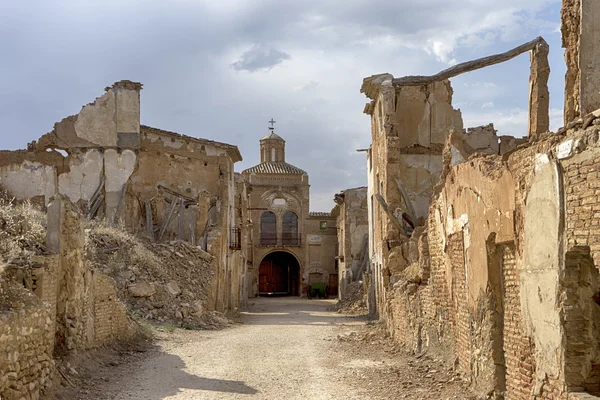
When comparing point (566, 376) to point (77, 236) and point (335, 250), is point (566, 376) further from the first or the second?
point (335, 250)

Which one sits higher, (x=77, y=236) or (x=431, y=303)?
(x=77, y=236)

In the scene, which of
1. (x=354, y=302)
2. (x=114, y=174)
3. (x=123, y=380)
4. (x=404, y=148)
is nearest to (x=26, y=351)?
(x=123, y=380)

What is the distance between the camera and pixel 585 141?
5598 millimetres

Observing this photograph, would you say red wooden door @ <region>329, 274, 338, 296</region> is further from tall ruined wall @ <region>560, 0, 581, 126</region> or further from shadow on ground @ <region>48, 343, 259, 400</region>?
tall ruined wall @ <region>560, 0, 581, 126</region>

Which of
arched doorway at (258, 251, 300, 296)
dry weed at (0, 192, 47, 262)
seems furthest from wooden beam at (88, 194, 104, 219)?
arched doorway at (258, 251, 300, 296)

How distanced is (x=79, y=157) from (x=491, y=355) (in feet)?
70.0

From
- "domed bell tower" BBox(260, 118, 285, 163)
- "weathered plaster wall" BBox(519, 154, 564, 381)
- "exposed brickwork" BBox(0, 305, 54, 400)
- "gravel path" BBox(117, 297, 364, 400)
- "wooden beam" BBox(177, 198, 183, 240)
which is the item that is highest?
"domed bell tower" BBox(260, 118, 285, 163)

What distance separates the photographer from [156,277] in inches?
771

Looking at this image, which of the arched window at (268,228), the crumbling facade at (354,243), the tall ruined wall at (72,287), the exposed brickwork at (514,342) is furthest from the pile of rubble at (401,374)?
the arched window at (268,228)

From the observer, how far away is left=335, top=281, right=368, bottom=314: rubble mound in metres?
26.3

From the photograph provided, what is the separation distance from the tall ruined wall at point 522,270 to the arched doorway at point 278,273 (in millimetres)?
40131

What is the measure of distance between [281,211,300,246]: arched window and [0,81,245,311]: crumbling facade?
73.7ft

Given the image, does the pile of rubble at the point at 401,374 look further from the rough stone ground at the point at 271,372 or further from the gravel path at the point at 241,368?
the gravel path at the point at 241,368

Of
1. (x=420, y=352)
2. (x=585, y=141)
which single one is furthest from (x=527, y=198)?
(x=420, y=352)
